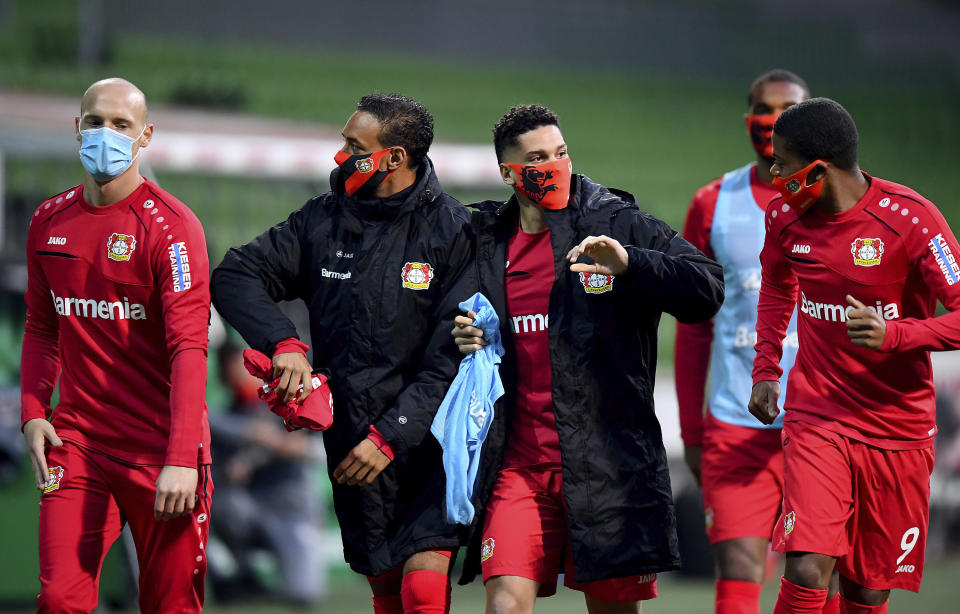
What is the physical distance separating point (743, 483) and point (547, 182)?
169 centimetres

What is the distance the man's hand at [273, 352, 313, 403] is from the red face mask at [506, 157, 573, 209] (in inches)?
35.8

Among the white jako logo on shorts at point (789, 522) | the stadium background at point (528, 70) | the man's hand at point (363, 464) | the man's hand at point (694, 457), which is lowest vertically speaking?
the white jako logo on shorts at point (789, 522)

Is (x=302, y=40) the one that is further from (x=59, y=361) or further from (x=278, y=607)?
(x=59, y=361)

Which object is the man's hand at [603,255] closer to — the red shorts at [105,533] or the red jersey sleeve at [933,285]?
the red jersey sleeve at [933,285]

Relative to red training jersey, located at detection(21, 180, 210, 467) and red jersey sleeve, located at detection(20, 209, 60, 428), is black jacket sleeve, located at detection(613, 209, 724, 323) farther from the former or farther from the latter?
red jersey sleeve, located at detection(20, 209, 60, 428)

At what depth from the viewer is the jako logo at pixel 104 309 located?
411 cm

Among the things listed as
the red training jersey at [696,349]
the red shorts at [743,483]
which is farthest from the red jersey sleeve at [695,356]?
the red shorts at [743,483]

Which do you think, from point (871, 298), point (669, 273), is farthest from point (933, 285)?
point (669, 273)

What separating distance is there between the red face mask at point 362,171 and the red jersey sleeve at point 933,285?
1688mm

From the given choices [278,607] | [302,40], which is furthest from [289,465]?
[302,40]

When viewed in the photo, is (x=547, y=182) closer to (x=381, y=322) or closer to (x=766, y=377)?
(x=381, y=322)

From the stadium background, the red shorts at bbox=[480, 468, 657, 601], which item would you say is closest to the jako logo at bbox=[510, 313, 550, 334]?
the red shorts at bbox=[480, 468, 657, 601]

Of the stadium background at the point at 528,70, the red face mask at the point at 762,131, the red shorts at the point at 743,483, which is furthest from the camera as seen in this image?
the stadium background at the point at 528,70

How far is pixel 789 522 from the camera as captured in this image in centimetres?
420
